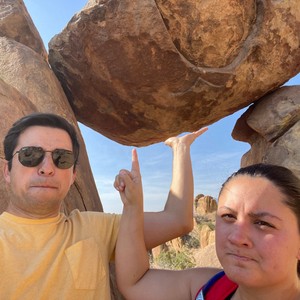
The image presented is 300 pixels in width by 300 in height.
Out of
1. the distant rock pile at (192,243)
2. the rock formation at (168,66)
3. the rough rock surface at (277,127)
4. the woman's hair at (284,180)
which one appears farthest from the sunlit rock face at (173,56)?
the distant rock pile at (192,243)

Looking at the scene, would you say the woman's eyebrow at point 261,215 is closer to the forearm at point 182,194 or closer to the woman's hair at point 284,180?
the woman's hair at point 284,180

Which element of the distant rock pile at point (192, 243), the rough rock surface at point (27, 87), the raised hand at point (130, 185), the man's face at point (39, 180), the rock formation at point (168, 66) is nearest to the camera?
the man's face at point (39, 180)

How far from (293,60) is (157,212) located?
3666mm

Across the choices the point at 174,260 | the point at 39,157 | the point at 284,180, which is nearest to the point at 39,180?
the point at 39,157

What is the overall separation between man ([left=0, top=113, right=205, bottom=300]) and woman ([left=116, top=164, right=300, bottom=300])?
396mm

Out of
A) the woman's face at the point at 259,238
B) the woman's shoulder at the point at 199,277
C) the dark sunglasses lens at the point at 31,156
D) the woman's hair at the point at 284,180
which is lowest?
the woman's shoulder at the point at 199,277

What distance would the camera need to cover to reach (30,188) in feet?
6.55

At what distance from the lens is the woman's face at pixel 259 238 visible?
1485 millimetres

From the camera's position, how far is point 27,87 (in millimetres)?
4391

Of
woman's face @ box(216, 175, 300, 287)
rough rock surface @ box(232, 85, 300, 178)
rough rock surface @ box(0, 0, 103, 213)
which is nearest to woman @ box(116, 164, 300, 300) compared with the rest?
woman's face @ box(216, 175, 300, 287)

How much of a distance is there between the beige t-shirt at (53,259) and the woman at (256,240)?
39 centimetres

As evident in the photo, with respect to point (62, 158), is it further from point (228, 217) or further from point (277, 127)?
point (277, 127)

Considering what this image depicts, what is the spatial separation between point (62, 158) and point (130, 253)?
0.62 m

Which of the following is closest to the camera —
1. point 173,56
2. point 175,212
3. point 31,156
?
point 31,156
